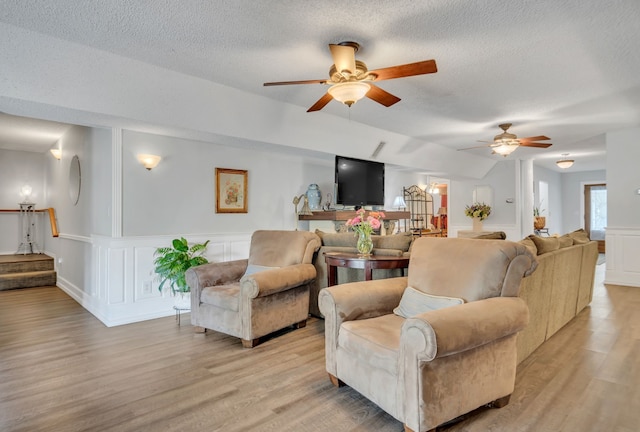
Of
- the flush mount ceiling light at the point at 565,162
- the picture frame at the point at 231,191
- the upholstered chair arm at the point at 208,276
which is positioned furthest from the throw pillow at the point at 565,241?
the flush mount ceiling light at the point at 565,162

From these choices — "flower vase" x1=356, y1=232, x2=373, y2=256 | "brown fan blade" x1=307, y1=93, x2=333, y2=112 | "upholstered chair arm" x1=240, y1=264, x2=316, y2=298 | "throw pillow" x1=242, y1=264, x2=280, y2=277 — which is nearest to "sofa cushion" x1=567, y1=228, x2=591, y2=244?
"flower vase" x1=356, y1=232, x2=373, y2=256

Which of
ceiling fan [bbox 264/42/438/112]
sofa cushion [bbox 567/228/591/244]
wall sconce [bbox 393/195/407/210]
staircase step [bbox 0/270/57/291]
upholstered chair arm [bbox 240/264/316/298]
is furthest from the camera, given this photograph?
wall sconce [bbox 393/195/407/210]

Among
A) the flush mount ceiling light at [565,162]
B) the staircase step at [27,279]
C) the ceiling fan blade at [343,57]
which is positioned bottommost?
the staircase step at [27,279]

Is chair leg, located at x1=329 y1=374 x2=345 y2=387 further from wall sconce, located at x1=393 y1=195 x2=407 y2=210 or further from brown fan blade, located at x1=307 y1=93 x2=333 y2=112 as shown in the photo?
wall sconce, located at x1=393 y1=195 x2=407 y2=210

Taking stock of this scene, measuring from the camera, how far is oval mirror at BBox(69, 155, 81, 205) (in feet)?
16.3

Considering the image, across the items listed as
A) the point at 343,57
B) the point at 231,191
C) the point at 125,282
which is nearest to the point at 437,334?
the point at 343,57

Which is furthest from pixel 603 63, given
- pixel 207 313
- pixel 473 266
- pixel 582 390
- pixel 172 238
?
pixel 172 238

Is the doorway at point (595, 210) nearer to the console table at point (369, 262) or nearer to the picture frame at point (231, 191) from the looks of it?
the console table at point (369, 262)

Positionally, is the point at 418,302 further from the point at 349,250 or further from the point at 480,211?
the point at 480,211

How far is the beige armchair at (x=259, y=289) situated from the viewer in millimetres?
3123

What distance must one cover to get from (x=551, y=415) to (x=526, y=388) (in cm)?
33

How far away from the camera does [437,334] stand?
1694 mm

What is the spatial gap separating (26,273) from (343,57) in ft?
20.6

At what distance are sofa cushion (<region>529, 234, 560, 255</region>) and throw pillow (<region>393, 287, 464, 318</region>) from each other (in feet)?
3.98
